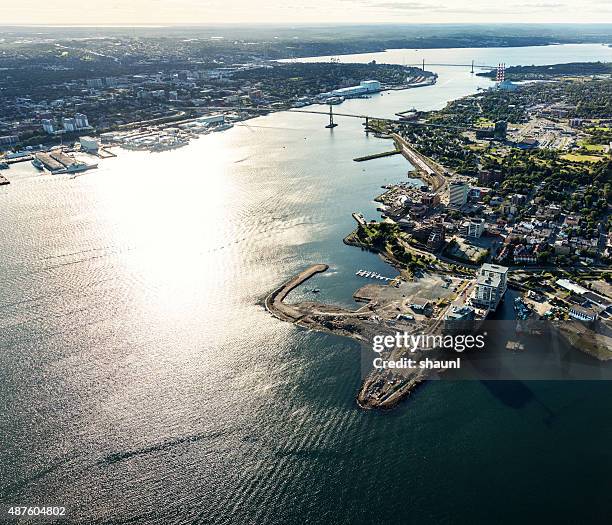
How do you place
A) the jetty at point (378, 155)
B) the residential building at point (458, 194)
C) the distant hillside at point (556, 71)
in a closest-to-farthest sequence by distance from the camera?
the residential building at point (458, 194) → the jetty at point (378, 155) → the distant hillside at point (556, 71)

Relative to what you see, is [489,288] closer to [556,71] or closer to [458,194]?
[458,194]

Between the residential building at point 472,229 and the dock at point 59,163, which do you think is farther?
the dock at point 59,163

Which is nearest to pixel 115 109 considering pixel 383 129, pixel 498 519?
pixel 383 129

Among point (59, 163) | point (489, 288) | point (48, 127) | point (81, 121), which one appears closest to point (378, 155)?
point (59, 163)

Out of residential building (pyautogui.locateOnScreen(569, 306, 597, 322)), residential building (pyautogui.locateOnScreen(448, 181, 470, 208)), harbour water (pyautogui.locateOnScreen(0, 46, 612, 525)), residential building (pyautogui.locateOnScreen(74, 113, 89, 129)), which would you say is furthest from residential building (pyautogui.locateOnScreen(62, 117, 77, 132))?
residential building (pyautogui.locateOnScreen(569, 306, 597, 322))

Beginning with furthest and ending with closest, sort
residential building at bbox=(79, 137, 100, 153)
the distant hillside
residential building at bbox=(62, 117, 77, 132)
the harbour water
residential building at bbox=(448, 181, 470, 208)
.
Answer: the distant hillside
residential building at bbox=(62, 117, 77, 132)
residential building at bbox=(79, 137, 100, 153)
residential building at bbox=(448, 181, 470, 208)
the harbour water

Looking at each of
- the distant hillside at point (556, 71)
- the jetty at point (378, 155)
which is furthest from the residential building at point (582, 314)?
the distant hillside at point (556, 71)

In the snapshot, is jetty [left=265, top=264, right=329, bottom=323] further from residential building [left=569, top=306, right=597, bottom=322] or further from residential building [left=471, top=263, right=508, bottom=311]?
residential building [left=569, top=306, right=597, bottom=322]

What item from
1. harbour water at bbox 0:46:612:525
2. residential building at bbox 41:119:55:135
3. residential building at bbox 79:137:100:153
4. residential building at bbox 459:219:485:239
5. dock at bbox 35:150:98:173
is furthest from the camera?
residential building at bbox 41:119:55:135

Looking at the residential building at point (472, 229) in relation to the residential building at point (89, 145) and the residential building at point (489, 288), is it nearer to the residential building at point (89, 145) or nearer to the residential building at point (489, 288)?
the residential building at point (489, 288)
